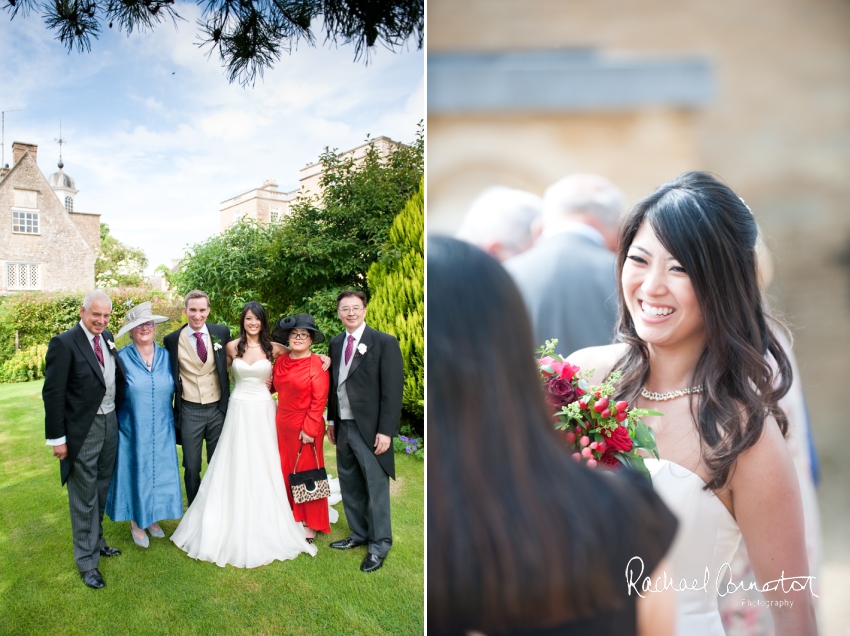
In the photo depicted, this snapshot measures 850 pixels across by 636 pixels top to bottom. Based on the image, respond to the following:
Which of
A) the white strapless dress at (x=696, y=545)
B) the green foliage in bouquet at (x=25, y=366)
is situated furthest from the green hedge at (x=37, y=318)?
the white strapless dress at (x=696, y=545)

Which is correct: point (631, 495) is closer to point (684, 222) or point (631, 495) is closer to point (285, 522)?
point (684, 222)

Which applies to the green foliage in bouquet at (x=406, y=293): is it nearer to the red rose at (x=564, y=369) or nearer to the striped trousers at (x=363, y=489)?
the striped trousers at (x=363, y=489)

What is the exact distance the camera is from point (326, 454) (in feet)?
9.11

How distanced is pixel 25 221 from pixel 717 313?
9.92 feet

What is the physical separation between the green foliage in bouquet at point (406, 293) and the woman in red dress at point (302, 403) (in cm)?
34

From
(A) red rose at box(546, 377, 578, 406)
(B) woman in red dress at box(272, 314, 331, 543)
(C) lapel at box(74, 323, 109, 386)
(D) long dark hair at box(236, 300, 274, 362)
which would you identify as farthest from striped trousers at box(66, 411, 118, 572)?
(A) red rose at box(546, 377, 578, 406)

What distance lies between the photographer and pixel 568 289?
247 cm

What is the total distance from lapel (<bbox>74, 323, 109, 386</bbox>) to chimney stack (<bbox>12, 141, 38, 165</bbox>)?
2.61 ft

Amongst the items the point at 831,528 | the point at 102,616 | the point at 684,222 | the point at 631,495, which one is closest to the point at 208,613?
the point at 102,616

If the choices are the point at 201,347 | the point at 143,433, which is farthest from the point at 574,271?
the point at 143,433

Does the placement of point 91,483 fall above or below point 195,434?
below

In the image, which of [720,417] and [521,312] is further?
[720,417]

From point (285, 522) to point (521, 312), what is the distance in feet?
5.20

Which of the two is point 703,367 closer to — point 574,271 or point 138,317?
point 574,271
